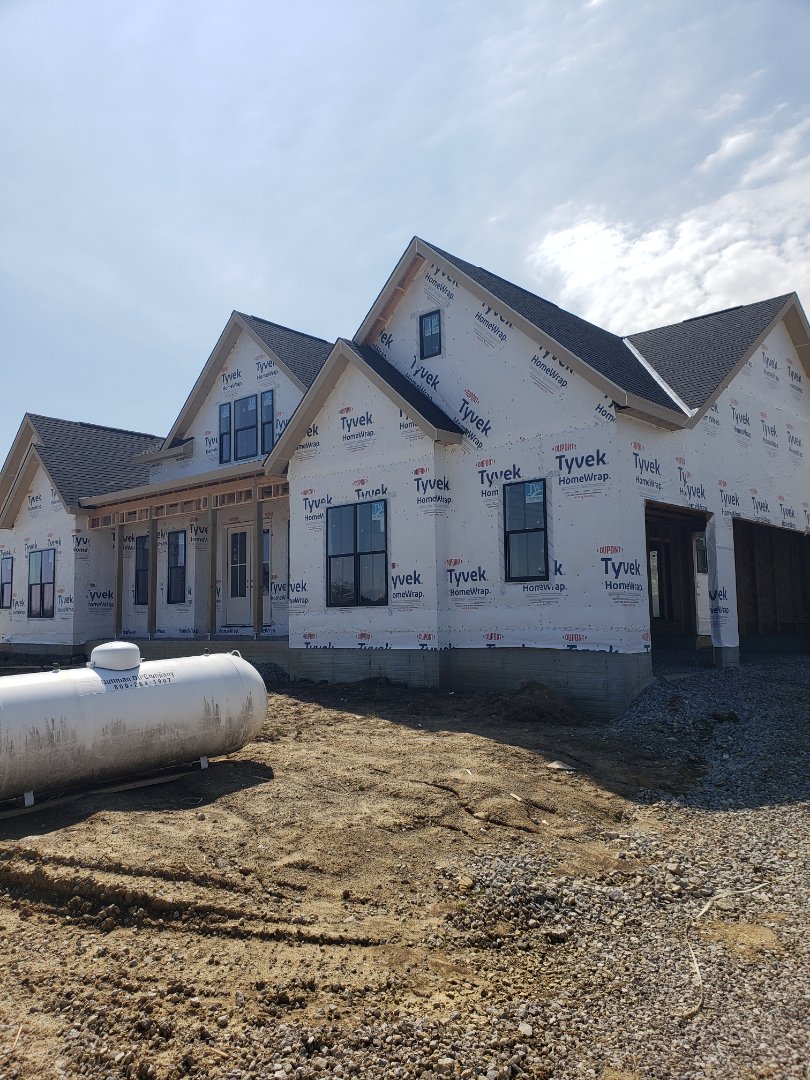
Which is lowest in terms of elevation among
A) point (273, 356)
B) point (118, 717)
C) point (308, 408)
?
point (118, 717)

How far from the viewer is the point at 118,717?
7285 millimetres

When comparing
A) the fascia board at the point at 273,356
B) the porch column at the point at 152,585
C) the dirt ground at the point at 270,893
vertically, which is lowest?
the dirt ground at the point at 270,893

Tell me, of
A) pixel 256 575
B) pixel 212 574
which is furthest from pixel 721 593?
pixel 212 574

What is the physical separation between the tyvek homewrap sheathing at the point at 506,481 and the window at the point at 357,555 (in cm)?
20

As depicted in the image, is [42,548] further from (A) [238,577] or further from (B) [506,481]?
(B) [506,481]

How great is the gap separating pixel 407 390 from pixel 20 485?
1546 centimetres

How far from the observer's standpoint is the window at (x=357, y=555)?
575 inches

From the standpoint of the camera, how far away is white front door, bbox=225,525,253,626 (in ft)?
64.8

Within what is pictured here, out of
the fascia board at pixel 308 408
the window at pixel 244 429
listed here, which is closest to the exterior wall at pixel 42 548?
the window at pixel 244 429

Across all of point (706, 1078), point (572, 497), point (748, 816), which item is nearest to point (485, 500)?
point (572, 497)

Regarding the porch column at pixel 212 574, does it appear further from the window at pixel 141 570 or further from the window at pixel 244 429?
the window at pixel 141 570

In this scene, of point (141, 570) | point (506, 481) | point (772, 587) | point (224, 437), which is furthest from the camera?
point (141, 570)

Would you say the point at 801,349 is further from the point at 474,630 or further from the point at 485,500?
the point at 474,630

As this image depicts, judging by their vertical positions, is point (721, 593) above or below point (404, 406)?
below
